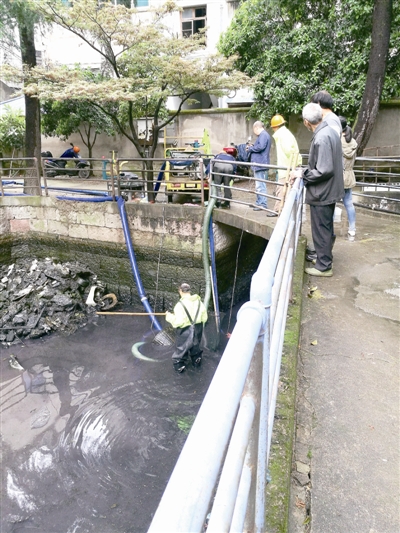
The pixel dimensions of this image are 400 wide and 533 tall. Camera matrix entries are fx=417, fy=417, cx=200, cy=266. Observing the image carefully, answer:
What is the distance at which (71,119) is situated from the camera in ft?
54.4

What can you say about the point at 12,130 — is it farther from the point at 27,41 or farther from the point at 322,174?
the point at 322,174

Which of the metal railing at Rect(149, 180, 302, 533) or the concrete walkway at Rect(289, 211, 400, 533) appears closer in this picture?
the metal railing at Rect(149, 180, 302, 533)

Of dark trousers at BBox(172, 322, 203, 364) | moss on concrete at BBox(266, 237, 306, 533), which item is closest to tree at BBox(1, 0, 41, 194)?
dark trousers at BBox(172, 322, 203, 364)

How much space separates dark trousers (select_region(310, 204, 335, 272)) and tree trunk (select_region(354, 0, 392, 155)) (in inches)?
330

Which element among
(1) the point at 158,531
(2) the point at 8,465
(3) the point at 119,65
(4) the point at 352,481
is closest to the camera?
(1) the point at 158,531

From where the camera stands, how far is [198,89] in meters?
10.1

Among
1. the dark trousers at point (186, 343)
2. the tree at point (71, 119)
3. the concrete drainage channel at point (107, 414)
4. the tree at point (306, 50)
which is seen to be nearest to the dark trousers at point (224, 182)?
the concrete drainage channel at point (107, 414)

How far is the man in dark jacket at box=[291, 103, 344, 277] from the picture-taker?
3734mm

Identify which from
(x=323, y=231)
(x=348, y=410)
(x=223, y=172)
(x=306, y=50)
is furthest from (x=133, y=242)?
(x=306, y=50)

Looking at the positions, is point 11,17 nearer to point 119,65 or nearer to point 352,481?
point 119,65

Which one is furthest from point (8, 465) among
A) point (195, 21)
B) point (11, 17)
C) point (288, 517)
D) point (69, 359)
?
point (195, 21)

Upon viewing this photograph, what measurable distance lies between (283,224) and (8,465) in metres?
4.70

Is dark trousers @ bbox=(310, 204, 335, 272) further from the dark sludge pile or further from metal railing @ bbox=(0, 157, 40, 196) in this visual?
metal railing @ bbox=(0, 157, 40, 196)

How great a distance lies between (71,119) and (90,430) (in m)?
14.2
